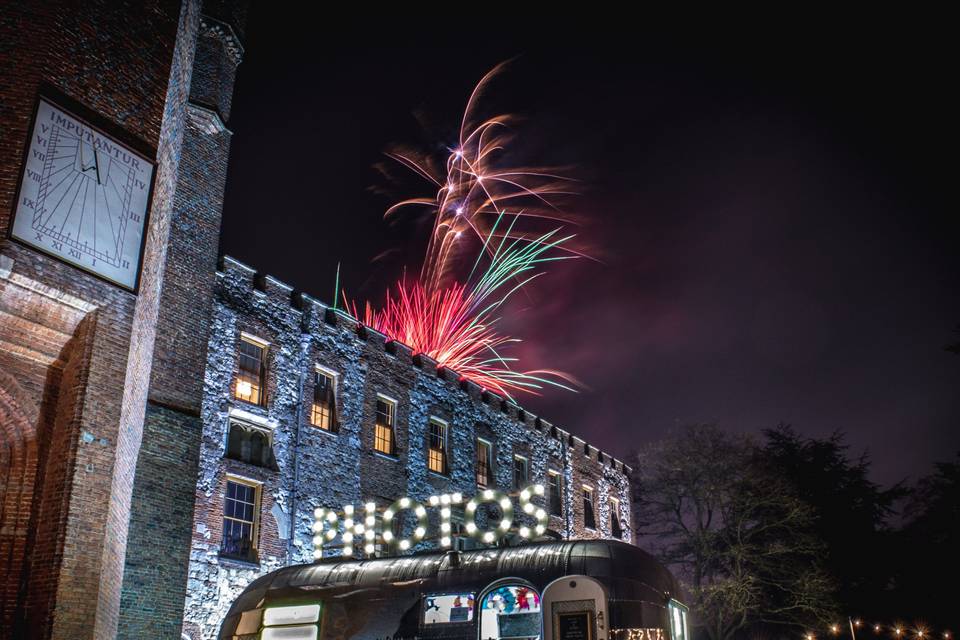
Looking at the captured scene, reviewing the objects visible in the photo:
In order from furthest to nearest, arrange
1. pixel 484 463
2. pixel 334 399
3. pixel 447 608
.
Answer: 1. pixel 484 463
2. pixel 334 399
3. pixel 447 608

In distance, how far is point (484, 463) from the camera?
85.6 feet

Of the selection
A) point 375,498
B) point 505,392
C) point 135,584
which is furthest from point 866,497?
point 135,584

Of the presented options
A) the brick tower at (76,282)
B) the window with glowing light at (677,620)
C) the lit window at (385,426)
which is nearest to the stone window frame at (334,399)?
the lit window at (385,426)

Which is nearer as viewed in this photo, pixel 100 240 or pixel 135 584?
pixel 100 240

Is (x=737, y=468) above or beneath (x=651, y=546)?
above

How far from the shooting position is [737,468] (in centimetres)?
3042

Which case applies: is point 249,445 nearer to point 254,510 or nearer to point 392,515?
point 254,510

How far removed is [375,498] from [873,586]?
2719cm

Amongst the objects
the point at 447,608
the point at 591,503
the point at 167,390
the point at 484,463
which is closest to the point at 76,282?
the point at 167,390

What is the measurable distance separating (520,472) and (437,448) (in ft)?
17.0

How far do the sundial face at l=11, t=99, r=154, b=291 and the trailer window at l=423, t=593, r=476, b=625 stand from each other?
7187mm

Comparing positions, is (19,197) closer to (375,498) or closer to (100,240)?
(100,240)

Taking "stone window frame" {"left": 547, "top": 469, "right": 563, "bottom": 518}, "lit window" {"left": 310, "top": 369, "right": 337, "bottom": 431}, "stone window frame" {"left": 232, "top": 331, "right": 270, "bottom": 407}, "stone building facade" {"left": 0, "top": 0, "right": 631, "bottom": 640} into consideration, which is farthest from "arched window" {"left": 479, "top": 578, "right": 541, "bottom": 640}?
"stone window frame" {"left": 547, "top": 469, "right": 563, "bottom": 518}

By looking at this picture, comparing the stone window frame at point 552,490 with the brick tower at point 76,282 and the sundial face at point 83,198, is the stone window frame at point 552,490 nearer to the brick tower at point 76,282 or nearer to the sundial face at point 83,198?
the brick tower at point 76,282
